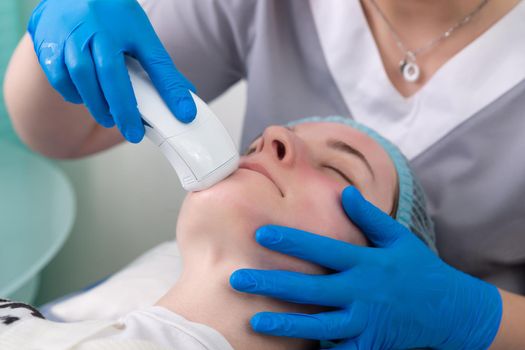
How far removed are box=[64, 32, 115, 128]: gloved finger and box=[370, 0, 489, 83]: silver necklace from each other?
59cm

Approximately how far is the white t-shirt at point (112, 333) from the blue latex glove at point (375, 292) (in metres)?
0.08

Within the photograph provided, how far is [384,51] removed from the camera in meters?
1.25

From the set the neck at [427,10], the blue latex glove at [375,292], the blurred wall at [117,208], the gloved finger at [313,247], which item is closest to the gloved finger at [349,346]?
the blue latex glove at [375,292]

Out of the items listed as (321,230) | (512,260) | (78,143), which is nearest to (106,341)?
(321,230)

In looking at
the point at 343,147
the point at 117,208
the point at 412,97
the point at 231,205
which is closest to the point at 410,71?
the point at 412,97

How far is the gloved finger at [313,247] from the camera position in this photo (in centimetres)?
83

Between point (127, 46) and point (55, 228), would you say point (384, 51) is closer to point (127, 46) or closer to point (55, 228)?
point (127, 46)

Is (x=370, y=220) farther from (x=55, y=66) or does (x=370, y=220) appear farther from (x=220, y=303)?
(x=55, y=66)

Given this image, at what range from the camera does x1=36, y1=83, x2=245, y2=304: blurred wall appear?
1964 millimetres

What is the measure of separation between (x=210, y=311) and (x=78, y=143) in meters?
0.63

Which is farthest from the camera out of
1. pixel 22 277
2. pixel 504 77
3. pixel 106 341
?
pixel 22 277

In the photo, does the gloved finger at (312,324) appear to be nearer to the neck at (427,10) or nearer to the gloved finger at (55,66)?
the gloved finger at (55,66)

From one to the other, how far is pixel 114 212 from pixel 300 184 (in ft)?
4.11

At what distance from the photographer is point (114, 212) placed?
2.04 metres
